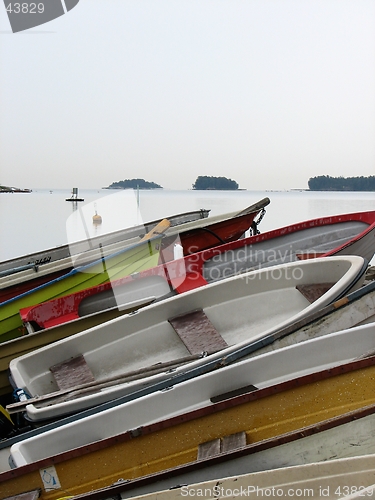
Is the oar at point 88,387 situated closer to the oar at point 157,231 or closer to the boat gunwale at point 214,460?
the boat gunwale at point 214,460

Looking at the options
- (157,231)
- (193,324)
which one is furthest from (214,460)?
(157,231)

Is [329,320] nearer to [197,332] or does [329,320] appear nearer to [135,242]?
[197,332]

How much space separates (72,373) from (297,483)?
2.48m

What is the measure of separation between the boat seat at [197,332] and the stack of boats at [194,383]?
0.5 inches

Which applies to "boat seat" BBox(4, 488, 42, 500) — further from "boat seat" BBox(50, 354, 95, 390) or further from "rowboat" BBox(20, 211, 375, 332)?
"rowboat" BBox(20, 211, 375, 332)

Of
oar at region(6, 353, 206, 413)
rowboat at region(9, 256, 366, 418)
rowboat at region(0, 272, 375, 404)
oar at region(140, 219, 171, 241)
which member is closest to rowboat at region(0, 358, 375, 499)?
rowboat at region(0, 272, 375, 404)

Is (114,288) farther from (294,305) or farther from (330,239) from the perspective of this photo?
(330,239)

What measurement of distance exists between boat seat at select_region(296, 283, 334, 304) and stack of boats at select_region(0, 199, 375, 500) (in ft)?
0.07

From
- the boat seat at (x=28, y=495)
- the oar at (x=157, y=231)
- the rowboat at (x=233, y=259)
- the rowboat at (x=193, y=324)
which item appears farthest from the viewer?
the oar at (x=157, y=231)

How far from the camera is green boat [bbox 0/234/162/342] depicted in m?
5.35

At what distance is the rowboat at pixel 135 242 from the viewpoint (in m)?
5.92

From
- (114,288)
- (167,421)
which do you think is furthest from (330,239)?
(167,421)

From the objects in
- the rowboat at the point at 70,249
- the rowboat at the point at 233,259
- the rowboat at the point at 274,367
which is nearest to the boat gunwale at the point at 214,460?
the rowboat at the point at 274,367

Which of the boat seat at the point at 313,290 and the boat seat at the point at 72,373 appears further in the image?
the boat seat at the point at 313,290
